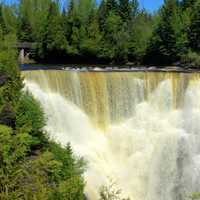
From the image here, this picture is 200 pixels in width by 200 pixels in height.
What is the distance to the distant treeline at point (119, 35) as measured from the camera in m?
48.7

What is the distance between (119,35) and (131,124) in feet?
93.8

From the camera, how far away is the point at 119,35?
5356 centimetres

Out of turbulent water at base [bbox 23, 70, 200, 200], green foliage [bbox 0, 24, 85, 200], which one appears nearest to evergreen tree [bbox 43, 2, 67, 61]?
turbulent water at base [bbox 23, 70, 200, 200]

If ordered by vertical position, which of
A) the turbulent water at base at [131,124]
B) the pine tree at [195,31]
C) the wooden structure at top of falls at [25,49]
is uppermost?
the pine tree at [195,31]

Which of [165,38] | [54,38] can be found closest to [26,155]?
[165,38]

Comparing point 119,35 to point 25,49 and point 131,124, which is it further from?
point 131,124

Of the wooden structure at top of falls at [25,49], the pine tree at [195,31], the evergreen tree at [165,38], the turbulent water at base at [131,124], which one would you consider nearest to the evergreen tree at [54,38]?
the wooden structure at top of falls at [25,49]

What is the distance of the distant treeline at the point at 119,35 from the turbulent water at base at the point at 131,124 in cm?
1942

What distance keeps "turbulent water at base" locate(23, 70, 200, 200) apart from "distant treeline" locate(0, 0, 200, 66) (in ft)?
63.7

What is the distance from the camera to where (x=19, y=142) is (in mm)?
15828

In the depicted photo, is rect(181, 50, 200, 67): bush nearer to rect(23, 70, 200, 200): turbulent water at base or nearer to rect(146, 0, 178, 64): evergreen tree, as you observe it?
rect(146, 0, 178, 64): evergreen tree

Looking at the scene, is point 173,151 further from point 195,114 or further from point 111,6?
point 111,6

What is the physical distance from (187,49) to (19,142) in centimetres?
3430

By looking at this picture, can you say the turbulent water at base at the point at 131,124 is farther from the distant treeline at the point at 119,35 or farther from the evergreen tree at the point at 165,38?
the evergreen tree at the point at 165,38
